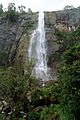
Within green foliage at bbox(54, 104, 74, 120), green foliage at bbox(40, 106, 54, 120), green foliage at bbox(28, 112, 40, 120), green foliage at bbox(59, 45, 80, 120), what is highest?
green foliage at bbox(59, 45, 80, 120)

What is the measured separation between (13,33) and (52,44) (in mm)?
6238

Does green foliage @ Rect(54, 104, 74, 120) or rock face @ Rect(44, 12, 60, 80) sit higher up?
rock face @ Rect(44, 12, 60, 80)

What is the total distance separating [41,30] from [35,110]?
65.3 ft

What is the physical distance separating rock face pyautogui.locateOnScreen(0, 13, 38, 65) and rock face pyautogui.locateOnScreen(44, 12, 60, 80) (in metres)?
2.05

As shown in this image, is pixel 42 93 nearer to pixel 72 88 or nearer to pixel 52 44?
pixel 72 88

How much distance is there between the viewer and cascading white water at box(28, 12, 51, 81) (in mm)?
33562

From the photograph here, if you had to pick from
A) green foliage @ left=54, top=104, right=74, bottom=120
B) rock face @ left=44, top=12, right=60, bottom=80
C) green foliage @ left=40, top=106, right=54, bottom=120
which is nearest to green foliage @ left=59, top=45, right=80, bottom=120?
green foliage @ left=54, top=104, right=74, bottom=120

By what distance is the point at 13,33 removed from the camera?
39688mm

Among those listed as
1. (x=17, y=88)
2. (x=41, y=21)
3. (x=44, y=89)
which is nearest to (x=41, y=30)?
(x=41, y=21)

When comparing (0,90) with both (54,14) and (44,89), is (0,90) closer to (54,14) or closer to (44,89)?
(44,89)

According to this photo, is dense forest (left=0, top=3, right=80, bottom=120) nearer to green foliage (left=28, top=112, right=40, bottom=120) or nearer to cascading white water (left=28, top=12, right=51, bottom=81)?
green foliage (left=28, top=112, right=40, bottom=120)

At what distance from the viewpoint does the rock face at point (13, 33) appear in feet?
124

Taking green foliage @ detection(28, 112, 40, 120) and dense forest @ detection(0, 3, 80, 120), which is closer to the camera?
dense forest @ detection(0, 3, 80, 120)

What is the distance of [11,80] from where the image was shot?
67.7ft
